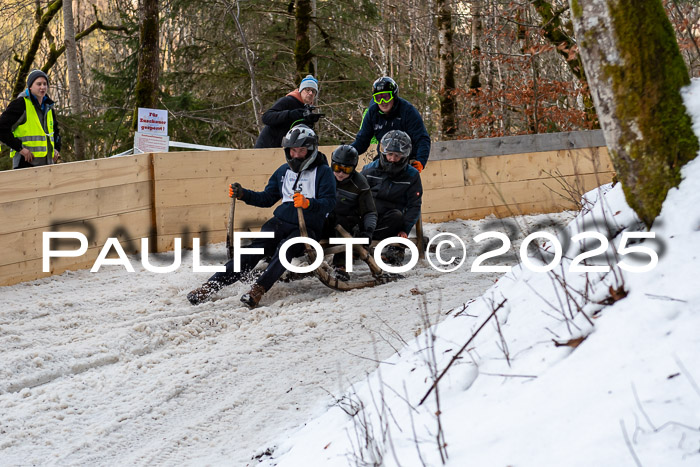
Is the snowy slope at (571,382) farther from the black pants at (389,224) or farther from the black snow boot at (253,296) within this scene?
the black pants at (389,224)

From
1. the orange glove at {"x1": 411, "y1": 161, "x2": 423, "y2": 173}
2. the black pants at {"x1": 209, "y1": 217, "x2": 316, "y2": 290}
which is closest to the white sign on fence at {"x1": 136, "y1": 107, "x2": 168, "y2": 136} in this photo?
the black pants at {"x1": 209, "y1": 217, "x2": 316, "y2": 290}

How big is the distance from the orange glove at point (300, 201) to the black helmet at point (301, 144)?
0.32 metres

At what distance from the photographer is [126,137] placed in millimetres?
14062

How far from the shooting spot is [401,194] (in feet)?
26.2

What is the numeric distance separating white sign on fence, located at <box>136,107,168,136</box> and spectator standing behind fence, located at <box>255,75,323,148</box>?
4.60ft

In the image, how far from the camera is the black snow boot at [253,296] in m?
6.52

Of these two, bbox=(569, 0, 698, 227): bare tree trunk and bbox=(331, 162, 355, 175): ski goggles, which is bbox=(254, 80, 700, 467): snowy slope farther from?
bbox=(331, 162, 355, 175): ski goggles

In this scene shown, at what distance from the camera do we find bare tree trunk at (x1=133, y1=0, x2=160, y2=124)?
40.5 ft

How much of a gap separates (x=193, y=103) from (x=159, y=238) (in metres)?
6.40

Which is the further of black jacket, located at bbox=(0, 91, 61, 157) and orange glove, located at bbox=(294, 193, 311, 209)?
black jacket, located at bbox=(0, 91, 61, 157)

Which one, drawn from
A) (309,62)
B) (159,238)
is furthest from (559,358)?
(309,62)

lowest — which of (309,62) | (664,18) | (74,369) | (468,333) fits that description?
(74,369)

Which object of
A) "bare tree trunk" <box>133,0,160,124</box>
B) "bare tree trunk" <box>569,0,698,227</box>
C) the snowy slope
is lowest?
the snowy slope

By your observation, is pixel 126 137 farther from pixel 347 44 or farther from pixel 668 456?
pixel 668 456
